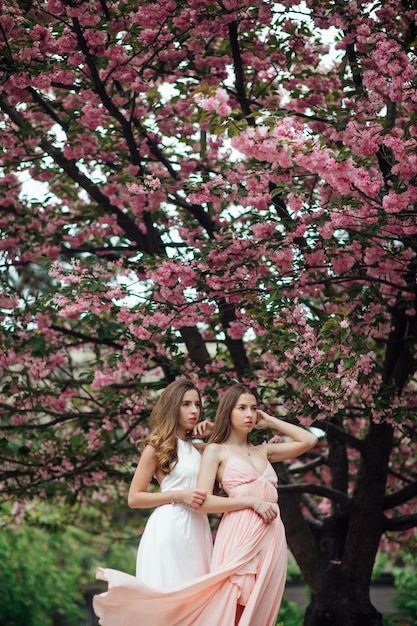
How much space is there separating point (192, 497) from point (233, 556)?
0.34m

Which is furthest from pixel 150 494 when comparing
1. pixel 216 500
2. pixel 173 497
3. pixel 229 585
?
pixel 229 585

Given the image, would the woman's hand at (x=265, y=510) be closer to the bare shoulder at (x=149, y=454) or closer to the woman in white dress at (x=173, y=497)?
the woman in white dress at (x=173, y=497)

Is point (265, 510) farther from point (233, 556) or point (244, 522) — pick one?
point (233, 556)

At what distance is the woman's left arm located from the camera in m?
4.82

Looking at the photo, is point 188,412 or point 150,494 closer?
point 150,494

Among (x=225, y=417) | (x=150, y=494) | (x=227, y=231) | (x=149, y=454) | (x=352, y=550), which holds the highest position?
(x=227, y=231)

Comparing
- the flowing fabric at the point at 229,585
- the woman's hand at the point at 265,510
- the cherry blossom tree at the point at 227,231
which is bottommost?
the flowing fabric at the point at 229,585

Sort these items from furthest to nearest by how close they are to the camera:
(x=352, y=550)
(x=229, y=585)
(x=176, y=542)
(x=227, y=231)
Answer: (x=352, y=550), (x=227, y=231), (x=176, y=542), (x=229, y=585)

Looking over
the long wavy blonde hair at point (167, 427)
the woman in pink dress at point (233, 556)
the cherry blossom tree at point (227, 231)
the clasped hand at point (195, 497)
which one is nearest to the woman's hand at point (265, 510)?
the woman in pink dress at point (233, 556)

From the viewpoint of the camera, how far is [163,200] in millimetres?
7676

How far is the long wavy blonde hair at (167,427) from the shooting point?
15.6 feet

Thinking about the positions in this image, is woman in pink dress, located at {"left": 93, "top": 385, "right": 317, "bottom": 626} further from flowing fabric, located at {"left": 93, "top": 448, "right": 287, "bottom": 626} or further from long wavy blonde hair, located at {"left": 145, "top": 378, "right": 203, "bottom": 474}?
long wavy blonde hair, located at {"left": 145, "top": 378, "right": 203, "bottom": 474}

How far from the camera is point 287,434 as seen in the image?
15.9ft

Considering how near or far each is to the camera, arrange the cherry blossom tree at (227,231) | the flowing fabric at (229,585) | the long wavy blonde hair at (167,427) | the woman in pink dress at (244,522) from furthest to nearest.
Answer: the cherry blossom tree at (227,231) < the long wavy blonde hair at (167,427) < the woman in pink dress at (244,522) < the flowing fabric at (229,585)
